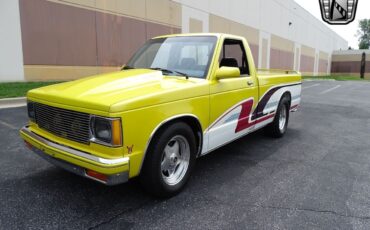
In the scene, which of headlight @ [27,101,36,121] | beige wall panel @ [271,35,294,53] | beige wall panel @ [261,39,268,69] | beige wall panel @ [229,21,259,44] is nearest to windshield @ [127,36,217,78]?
headlight @ [27,101,36,121]

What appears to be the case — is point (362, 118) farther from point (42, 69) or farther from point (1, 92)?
point (42, 69)

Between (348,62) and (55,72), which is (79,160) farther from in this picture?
(348,62)

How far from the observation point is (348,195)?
386 cm

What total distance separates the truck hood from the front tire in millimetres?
389

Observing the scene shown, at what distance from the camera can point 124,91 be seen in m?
3.22

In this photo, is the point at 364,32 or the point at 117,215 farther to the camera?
the point at 364,32

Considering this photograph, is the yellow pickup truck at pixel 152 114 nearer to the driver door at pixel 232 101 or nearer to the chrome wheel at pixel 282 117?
the driver door at pixel 232 101

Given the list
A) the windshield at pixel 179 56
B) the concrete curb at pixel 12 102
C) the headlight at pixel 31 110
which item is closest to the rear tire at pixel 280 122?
the windshield at pixel 179 56

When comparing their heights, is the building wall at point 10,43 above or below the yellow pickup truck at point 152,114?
above

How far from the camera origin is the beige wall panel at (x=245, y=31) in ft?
92.0

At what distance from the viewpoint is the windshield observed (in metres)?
4.22

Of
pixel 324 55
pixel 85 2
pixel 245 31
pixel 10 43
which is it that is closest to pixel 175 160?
pixel 10 43

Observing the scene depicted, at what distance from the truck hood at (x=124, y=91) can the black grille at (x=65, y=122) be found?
104 mm

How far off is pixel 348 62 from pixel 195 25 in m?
58.4
